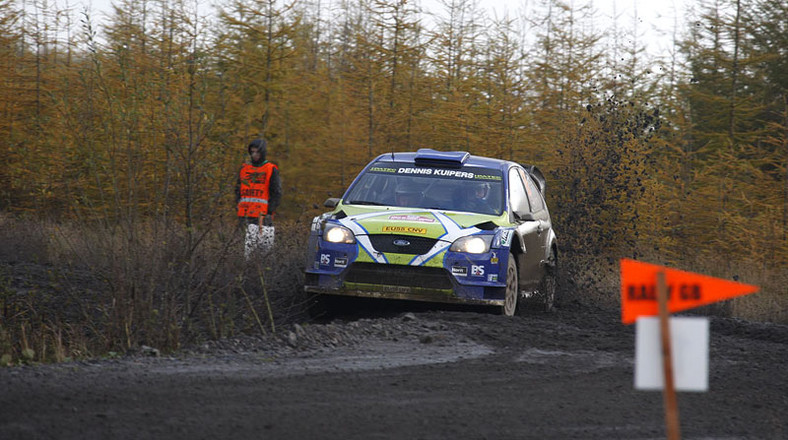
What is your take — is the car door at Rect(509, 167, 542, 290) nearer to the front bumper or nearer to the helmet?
the front bumper

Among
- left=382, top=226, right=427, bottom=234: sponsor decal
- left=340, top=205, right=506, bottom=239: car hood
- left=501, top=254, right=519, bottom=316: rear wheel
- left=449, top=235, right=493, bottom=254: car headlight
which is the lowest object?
left=501, top=254, right=519, bottom=316: rear wheel

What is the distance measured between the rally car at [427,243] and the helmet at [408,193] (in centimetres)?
1

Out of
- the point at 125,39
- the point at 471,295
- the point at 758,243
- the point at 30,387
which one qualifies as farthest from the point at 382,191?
the point at 125,39

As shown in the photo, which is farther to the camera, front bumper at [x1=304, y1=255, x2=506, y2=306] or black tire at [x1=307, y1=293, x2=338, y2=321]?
black tire at [x1=307, y1=293, x2=338, y2=321]

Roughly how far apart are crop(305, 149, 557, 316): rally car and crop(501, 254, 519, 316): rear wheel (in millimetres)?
11

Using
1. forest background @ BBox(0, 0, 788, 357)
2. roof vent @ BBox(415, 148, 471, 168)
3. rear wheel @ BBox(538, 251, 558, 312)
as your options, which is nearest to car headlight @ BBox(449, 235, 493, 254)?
roof vent @ BBox(415, 148, 471, 168)

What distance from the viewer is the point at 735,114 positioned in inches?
1096

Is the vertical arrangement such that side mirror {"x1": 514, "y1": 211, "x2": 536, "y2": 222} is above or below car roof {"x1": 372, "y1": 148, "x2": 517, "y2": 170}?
below

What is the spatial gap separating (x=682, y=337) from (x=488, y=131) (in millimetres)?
22329

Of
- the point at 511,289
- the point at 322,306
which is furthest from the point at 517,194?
the point at 322,306

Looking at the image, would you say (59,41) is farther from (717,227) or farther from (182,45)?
(717,227)

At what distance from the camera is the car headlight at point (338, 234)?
1023 cm

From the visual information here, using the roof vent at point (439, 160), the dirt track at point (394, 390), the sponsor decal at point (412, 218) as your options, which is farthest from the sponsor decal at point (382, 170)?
the dirt track at point (394, 390)

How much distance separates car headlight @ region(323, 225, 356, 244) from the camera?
1023 centimetres
